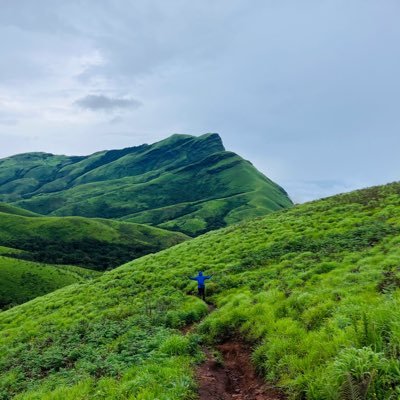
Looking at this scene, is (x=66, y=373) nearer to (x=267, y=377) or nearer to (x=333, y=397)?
(x=267, y=377)

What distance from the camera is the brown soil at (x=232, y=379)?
40.5 feet

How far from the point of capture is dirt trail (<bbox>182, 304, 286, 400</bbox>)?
487 inches

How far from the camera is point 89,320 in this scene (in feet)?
85.9

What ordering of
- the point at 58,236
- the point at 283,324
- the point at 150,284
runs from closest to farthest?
the point at 283,324 < the point at 150,284 < the point at 58,236

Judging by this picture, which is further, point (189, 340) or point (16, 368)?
point (16, 368)

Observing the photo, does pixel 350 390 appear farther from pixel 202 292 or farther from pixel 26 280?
pixel 26 280

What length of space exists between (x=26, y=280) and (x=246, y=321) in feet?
267

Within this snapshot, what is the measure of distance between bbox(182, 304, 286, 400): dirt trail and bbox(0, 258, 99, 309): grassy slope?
216ft

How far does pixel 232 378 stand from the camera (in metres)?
14.3

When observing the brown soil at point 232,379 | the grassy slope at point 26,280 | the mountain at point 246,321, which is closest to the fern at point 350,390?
the mountain at point 246,321

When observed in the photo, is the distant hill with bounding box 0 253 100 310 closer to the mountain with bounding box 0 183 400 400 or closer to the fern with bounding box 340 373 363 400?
the mountain with bounding box 0 183 400 400

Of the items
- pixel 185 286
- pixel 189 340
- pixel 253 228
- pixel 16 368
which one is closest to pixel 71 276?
pixel 253 228

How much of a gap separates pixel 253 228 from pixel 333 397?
36327 millimetres

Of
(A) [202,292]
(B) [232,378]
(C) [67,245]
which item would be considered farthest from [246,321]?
(C) [67,245]
